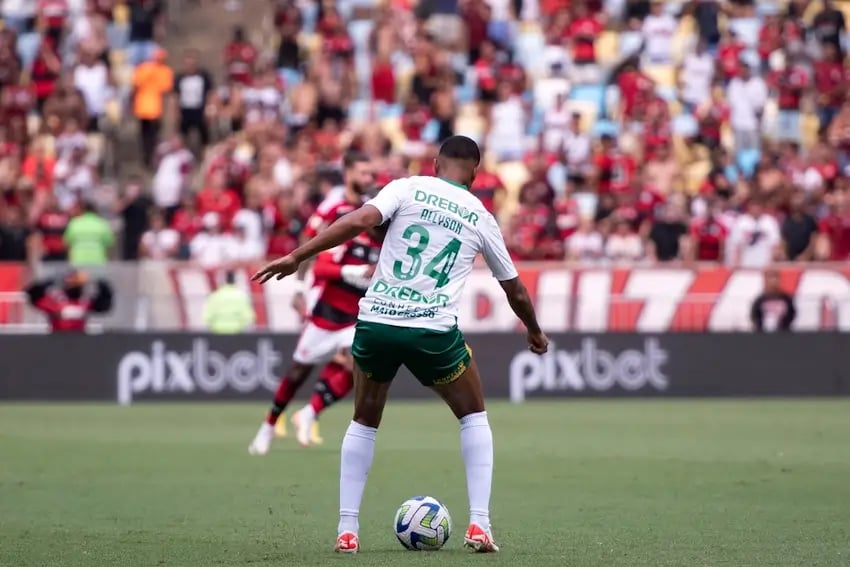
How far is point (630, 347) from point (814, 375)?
2.57 m

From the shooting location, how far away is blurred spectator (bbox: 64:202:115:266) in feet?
80.2

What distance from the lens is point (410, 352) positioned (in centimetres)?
888

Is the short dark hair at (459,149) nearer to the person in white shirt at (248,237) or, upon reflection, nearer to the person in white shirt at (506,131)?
the person in white shirt at (248,237)

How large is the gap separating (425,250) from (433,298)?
270 mm

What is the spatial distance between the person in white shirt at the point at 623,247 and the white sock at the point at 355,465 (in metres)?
15.0

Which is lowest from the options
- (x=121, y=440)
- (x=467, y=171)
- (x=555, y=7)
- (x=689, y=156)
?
(x=121, y=440)

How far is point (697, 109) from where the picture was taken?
91.8 feet

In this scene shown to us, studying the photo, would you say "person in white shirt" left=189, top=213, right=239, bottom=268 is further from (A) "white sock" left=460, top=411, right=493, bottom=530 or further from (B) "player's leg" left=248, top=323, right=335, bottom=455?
(A) "white sock" left=460, top=411, right=493, bottom=530

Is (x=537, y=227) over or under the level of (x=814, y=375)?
over

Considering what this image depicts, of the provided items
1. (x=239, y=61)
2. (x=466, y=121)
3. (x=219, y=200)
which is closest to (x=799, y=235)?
(x=466, y=121)

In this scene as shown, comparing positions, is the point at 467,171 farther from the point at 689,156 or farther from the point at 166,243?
the point at 689,156

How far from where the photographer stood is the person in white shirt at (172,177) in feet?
86.5

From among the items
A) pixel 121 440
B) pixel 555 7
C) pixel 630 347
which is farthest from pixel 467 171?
pixel 555 7

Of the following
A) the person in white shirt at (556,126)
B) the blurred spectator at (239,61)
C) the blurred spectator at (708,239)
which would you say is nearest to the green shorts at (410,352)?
the blurred spectator at (708,239)
